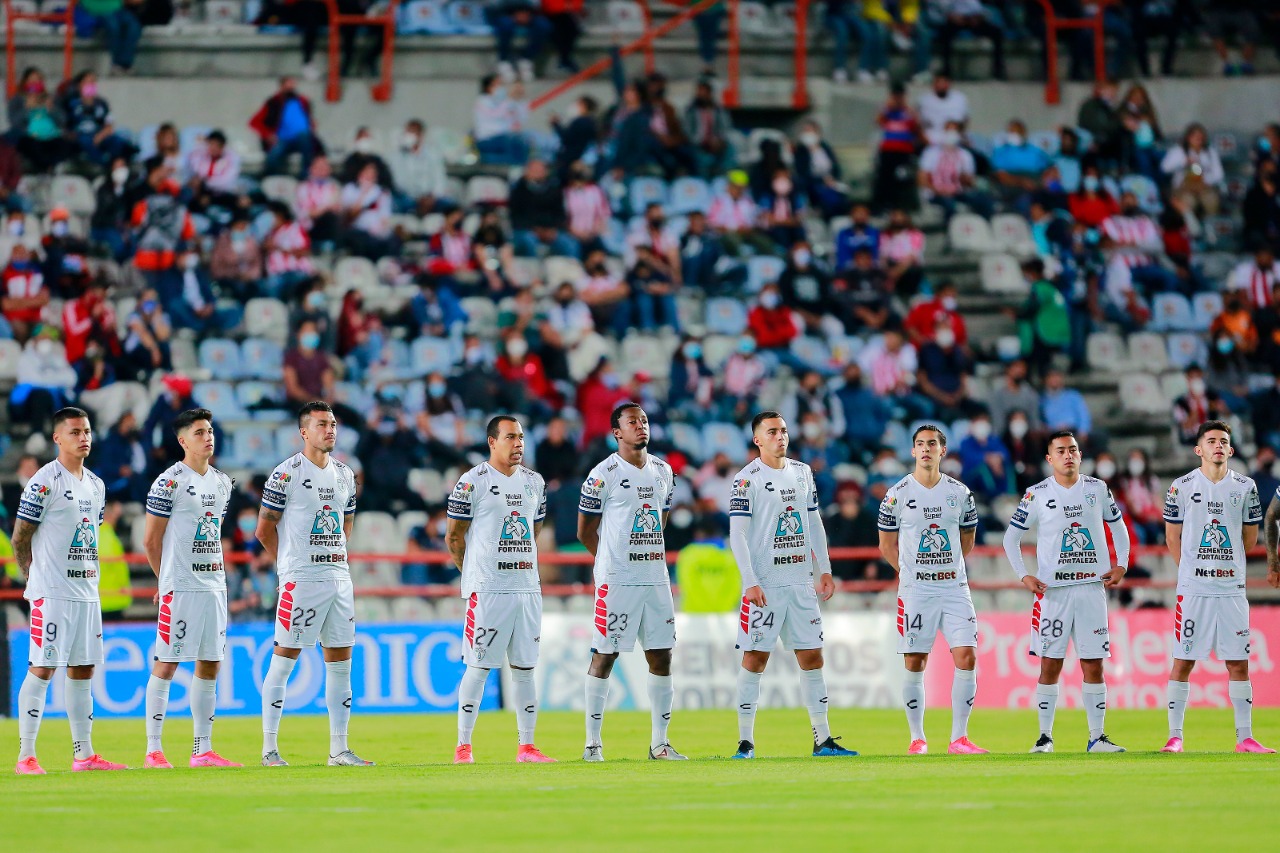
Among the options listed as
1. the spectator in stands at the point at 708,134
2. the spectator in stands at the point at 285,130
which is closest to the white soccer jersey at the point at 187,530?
the spectator in stands at the point at 285,130

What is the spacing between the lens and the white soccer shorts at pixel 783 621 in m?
15.4

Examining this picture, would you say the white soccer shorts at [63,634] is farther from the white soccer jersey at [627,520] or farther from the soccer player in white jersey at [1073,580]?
the soccer player in white jersey at [1073,580]

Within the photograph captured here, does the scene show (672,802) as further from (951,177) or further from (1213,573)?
(951,177)

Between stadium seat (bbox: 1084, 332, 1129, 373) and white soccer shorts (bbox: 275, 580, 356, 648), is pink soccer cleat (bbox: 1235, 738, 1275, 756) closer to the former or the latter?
white soccer shorts (bbox: 275, 580, 356, 648)

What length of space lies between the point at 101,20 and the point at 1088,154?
1651cm

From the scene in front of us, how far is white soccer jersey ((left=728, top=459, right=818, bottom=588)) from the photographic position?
51.2ft

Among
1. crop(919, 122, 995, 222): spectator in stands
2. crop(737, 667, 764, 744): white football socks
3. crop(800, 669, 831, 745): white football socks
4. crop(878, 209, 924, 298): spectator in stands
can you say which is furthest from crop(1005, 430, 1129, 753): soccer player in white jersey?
crop(919, 122, 995, 222): spectator in stands

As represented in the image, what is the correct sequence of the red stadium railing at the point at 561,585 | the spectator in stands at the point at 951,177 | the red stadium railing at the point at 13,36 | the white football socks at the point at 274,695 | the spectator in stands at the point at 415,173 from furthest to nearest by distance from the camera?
the spectator in stands at the point at 951,177, the red stadium railing at the point at 13,36, the spectator in stands at the point at 415,173, the red stadium railing at the point at 561,585, the white football socks at the point at 274,695

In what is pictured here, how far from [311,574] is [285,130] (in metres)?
16.9

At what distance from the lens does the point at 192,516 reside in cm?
1519

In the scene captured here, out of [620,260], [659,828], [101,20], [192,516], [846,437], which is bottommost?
[659,828]

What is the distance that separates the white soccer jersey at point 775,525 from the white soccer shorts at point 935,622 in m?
0.88

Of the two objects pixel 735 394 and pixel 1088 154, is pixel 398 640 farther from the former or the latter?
pixel 1088 154

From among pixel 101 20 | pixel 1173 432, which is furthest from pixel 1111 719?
pixel 101 20
